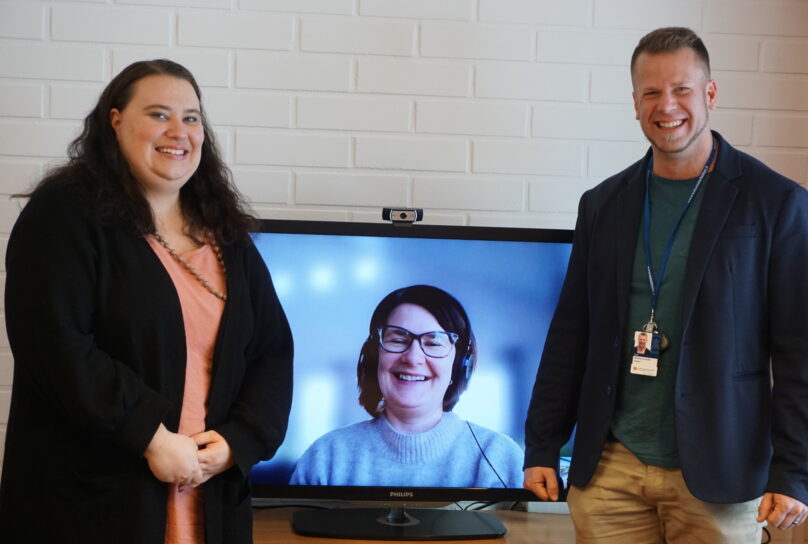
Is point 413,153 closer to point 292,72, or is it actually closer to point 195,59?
point 292,72

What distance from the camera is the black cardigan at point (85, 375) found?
1678 millimetres

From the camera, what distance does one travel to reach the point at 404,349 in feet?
8.36

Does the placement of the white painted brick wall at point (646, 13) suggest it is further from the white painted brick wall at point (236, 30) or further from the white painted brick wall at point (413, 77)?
the white painted brick wall at point (236, 30)

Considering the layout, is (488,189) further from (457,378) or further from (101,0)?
(101,0)

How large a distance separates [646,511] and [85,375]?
1.21 meters

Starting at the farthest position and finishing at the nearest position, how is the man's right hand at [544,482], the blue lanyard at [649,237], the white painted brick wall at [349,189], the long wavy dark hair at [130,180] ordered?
the white painted brick wall at [349,189] < the man's right hand at [544,482] < the blue lanyard at [649,237] < the long wavy dark hair at [130,180]

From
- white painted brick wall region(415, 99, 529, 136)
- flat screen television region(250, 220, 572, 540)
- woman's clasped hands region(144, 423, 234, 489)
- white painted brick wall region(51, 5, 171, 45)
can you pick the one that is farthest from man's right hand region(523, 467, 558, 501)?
white painted brick wall region(51, 5, 171, 45)

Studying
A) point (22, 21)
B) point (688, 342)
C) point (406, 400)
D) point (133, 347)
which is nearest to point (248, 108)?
point (22, 21)

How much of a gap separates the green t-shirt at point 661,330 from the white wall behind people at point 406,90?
0.78 m

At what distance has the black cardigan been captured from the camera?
1.68 metres

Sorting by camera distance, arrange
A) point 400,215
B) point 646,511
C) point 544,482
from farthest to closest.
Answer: point 400,215, point 544,482, point 646,511

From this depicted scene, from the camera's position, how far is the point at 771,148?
2865 mm

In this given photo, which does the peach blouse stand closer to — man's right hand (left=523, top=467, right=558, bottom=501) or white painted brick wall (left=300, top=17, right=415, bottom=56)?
man's right hand (left=523, top=467, right=558, bottom=501)

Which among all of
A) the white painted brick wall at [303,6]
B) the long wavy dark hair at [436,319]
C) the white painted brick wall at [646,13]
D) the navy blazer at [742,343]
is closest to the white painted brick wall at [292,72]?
the white painted brick wall at [303,6]
